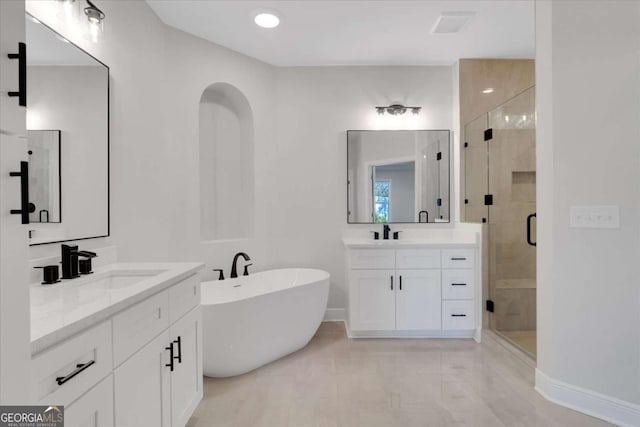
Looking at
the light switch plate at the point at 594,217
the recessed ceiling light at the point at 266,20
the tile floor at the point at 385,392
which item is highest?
the recessed ceiling light at the point at 266,20

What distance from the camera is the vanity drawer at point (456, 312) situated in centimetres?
294

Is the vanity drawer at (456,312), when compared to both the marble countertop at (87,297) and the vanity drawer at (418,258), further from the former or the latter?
the marble countertop at (87,297)

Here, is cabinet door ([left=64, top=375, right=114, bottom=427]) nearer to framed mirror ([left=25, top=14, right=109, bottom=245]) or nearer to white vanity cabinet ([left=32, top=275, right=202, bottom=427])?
white vanity cabinet ([left=32, top=275, right=202, bottom=427])

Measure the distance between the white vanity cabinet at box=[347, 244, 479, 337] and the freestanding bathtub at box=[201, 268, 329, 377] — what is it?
1.29 ft

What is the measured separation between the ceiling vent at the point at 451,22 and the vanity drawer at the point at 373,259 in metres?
1.98

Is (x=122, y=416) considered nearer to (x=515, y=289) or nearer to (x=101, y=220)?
(x=101, y=220)

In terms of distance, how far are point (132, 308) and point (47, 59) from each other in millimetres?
1324

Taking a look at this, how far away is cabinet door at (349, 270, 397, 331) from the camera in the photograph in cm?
293

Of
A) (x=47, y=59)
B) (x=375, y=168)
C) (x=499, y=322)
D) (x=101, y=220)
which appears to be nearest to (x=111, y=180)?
(x=101, y=220)

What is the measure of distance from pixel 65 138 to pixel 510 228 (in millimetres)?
3347

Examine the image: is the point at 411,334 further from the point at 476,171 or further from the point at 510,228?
the point at 476,171

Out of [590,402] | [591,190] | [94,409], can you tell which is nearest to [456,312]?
[590,402]

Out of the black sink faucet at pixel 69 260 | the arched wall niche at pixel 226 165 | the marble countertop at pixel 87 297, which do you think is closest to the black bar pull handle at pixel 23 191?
the marble countertop at pixel 87 297

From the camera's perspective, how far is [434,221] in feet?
11.3
